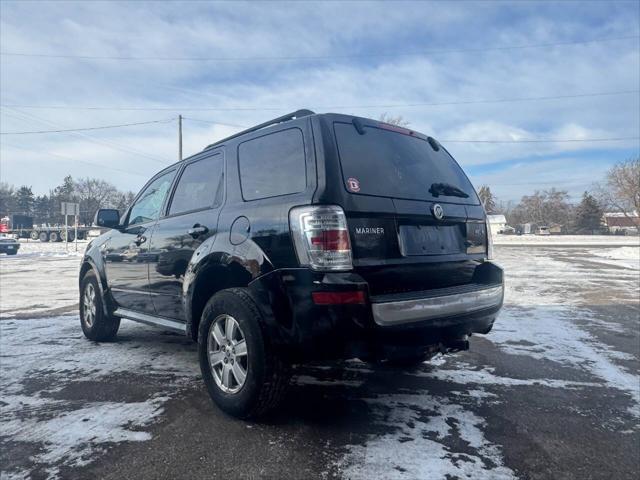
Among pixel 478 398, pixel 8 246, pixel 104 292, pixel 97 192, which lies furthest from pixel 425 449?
pixel 97 192

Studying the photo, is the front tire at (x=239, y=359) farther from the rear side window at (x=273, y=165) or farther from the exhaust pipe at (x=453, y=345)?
the exhaust pipe at (x=453, y=345)

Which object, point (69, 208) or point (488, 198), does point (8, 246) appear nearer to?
point (69, 208)

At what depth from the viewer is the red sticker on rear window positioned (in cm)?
266

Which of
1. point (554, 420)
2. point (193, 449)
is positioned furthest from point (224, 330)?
point (554, 420)

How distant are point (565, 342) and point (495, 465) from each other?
3.33m

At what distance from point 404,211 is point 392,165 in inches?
15.7

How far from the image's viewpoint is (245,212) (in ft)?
9.90

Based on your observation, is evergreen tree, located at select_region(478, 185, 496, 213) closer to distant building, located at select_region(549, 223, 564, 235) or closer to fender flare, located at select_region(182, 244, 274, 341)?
distant building, located at select_region(549, 223, 564, 235)

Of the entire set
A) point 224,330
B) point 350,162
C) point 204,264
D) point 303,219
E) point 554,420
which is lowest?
point 554,420

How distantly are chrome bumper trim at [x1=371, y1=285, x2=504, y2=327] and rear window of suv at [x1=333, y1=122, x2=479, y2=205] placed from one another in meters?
0.68

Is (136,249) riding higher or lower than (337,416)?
higher

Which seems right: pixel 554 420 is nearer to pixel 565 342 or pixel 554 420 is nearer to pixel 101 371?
pixel 565 342

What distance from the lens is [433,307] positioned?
8.99ft

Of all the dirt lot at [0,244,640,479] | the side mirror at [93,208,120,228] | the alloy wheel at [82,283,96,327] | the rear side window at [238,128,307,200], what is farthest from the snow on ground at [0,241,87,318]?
the rear side window at [238,128,307,200]
